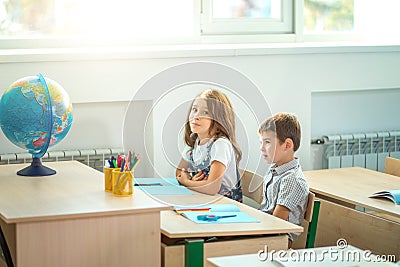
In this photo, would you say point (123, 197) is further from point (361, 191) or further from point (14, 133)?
point (361, 191)

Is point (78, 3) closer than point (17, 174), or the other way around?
point (17, 174)

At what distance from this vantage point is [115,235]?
2.52 metres

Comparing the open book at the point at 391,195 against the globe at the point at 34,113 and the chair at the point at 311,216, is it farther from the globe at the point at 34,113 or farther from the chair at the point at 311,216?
the globe at the point at 34,113

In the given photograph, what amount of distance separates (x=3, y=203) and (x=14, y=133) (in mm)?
479

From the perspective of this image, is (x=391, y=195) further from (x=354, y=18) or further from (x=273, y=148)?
(x=354, y=18)

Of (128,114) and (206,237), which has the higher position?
(128,114)

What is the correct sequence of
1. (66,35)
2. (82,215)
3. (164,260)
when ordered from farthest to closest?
1. (66,35)
2. (164,260)
3. (82,215)

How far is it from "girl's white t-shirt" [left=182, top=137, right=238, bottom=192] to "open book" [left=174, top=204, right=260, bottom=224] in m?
0.36

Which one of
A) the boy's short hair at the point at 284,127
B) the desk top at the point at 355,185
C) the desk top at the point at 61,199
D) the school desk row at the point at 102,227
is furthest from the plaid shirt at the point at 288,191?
the desk top at the point at 61,199

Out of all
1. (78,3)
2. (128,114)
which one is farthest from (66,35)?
(128,114)

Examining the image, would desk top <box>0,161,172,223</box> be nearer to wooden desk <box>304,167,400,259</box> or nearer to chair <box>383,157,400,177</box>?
wooden desk <box>304,167,400,259</box>

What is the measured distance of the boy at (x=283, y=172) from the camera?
10.2 ft

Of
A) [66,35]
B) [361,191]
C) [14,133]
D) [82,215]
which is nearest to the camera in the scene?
[82,215]

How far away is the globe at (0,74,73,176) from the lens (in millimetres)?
2941
